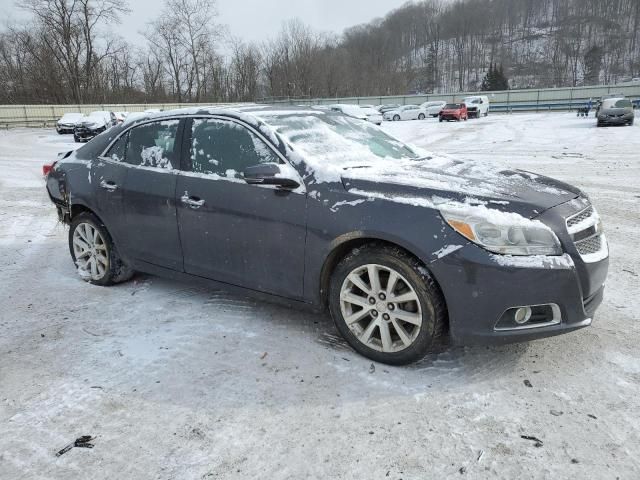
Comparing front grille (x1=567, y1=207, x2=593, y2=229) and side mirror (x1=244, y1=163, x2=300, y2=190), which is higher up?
side mirror (x1=244, y1=163, x2=300, y2=190)

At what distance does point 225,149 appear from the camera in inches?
144

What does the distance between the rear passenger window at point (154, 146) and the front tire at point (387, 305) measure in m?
1.76

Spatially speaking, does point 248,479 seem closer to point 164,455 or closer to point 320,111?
point 164,455

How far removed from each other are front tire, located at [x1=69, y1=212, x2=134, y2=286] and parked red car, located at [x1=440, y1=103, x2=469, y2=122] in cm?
3358

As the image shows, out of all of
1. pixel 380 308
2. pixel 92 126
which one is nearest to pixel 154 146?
pixel 380 308

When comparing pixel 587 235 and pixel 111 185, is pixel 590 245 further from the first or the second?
pixel 111 185

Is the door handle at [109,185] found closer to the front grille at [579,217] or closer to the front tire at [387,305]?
the front tire at [387,305]

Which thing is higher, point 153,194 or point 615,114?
point 615,114

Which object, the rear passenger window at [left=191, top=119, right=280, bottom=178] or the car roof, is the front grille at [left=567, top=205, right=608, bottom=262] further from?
the car roof

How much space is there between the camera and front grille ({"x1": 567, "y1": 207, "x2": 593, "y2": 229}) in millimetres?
2885

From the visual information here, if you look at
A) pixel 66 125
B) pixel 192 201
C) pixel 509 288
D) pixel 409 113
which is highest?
pixel 409 113

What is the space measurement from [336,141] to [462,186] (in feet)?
3.69

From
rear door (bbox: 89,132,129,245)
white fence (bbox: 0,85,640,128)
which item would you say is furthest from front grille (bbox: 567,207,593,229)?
white fence (bbox: 0,85,640,128)

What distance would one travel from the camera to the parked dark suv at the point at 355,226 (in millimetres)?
2740
